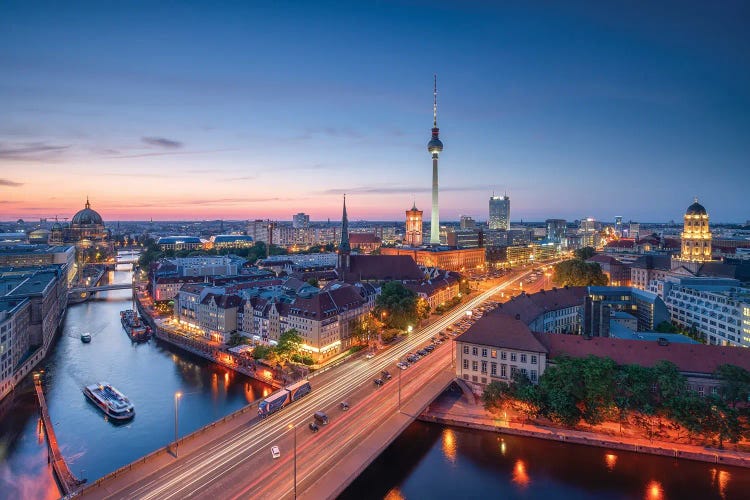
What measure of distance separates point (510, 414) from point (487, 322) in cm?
824

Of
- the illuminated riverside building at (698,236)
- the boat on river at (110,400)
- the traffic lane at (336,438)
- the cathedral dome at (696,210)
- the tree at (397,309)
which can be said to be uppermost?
the cathedral dome at (696,210)

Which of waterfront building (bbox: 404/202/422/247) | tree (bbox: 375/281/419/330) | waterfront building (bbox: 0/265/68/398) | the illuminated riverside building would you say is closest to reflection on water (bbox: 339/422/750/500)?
tree (bbox: 375/281/419/330)

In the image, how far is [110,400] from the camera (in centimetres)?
3994

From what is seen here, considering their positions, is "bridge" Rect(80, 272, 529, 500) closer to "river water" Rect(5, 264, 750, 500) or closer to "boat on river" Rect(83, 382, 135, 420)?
"river water" Rect(5, 264, 750, 500)

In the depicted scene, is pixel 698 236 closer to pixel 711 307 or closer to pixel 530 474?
pixel 711 307

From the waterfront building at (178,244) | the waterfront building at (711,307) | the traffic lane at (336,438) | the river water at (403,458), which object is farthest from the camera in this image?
the waterfront building at (178,244)

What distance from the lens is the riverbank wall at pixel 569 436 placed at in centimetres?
2989

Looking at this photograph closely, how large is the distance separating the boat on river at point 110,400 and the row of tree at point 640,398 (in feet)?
109

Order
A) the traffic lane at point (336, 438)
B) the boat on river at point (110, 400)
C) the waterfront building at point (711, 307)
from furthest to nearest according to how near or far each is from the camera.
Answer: the waterfront building at point (711, 307) < the boat on river at point (110, 400) < the traffic lane at point (336, 438)

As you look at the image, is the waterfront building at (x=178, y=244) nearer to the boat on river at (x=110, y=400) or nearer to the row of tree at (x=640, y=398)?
the boat on river at (x=110, y=400)

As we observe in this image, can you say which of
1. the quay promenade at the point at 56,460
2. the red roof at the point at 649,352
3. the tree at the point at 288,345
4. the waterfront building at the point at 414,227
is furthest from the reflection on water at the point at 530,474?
the waterfront building at the point at 414,227

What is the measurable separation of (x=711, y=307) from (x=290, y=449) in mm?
53589

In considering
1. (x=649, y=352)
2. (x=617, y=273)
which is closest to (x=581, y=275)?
(x=617, y=273)

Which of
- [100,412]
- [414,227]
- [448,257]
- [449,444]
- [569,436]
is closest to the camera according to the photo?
[569,436]
